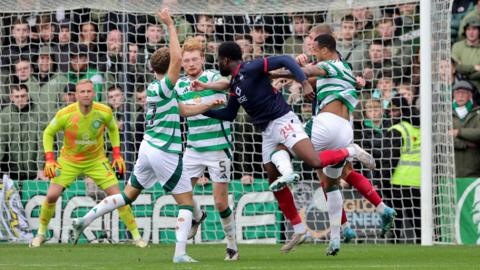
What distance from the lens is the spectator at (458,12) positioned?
19125 millimetres

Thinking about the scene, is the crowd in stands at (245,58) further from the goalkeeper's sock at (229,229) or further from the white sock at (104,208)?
the white sock at (104,208)

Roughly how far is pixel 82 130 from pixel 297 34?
156 inches

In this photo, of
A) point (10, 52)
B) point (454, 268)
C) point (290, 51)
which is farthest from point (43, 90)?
point (454, 268)

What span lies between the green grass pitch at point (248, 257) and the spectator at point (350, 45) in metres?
3.15

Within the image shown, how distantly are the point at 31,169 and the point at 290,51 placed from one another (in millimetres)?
4684

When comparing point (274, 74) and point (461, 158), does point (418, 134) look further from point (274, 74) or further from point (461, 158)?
point (274, 74)

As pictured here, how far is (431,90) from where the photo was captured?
17.3 metres

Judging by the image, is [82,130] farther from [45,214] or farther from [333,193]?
[333,193]

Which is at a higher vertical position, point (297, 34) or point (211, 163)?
point (297, 34)

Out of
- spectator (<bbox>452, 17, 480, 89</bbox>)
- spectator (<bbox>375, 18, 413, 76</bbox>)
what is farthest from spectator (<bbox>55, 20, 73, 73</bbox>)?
spectator (<bbox>452, 17, 480, 89</bbox>)

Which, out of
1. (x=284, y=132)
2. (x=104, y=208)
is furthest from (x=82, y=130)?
(x=284, y=132)

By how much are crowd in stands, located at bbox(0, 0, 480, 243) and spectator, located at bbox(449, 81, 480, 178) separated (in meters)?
0.02

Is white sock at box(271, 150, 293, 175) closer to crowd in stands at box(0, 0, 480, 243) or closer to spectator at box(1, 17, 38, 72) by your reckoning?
crowd in stands at box(0, 0, 480, 243)

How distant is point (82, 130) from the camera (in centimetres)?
1741
